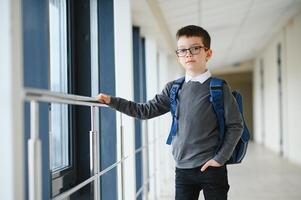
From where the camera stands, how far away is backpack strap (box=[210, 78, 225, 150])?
1.01 meters

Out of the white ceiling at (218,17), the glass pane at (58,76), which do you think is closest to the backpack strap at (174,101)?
the glass pane at (58,76)

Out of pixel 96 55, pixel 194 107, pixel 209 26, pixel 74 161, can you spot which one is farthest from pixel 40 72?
pixel 209 26

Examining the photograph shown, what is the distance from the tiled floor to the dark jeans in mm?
1425

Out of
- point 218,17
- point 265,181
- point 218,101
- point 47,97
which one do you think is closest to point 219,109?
point 218,101

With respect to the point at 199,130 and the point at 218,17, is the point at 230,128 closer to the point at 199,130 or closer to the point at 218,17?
the point at 199,130

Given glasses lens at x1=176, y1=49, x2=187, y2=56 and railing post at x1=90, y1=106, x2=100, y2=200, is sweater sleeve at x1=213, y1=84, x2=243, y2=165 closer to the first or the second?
glasses lens at x1=176, y1=49, x2=187, y2=56

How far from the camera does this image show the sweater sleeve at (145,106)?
112cm

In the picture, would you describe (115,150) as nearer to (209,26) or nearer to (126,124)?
(126,124)

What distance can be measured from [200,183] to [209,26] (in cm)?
305

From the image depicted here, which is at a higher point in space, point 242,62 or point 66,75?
point 242,62

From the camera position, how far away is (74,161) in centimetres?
156

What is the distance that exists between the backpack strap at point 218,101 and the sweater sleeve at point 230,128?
10mm

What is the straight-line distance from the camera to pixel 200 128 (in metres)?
1.03

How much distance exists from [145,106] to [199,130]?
194 millimetres
